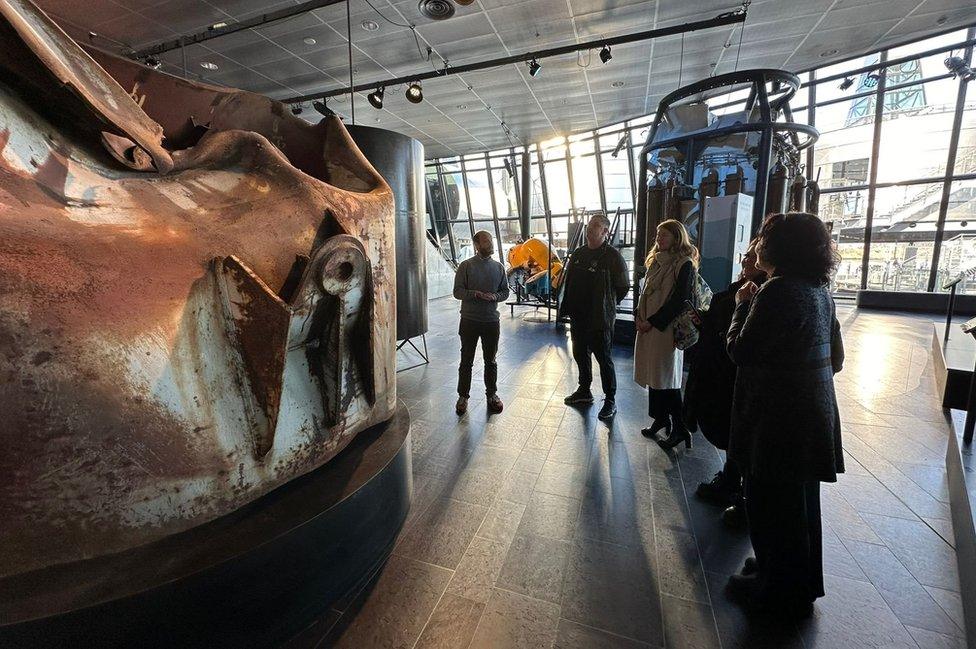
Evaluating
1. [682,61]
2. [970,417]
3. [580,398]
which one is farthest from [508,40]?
[970,417]

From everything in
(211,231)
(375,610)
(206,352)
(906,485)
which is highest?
(211,231)

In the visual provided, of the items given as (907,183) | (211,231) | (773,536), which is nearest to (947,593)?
(773,536)

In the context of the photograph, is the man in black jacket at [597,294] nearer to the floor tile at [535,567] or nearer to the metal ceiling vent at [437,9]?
the floor tile at [535,567]

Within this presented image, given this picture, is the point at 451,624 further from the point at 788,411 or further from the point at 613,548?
the point at 788,411

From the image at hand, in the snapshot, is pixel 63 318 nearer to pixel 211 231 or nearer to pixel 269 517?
pixel 211 231

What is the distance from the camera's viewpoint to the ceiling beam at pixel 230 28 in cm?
604

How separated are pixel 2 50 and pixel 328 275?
88 cm

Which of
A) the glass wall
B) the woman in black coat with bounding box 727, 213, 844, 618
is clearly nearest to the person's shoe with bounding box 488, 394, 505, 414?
the woman in black coat with bounding box 727, 213, 844, 618

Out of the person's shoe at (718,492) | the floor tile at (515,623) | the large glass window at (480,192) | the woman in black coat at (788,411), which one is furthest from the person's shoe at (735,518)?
the large glass window at (480,192)

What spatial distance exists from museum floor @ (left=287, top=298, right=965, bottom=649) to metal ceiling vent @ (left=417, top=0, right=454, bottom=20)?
5.90 meters

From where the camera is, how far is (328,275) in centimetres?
139

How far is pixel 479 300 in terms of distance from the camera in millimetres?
3762

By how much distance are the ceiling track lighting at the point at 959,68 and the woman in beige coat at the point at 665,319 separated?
10.8 m

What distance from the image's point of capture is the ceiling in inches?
253
